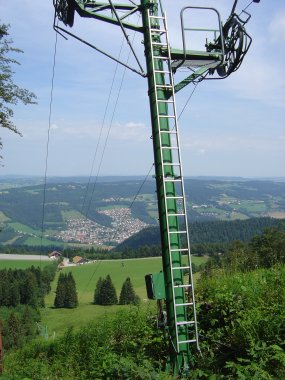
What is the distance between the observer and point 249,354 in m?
5.82

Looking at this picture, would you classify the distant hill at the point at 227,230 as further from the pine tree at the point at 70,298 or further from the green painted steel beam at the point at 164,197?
the green painted steel beam at the point at 164,197

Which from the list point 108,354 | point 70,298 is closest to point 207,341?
point 108,354

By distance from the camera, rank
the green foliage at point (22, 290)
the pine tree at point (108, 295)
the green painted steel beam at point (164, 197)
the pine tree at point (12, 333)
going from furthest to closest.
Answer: the green foliage at point (22, 290) < the pine tree at point (108, 295) < the pine tree at point (12, 333) < the green painted steel beam at point (164, 197)

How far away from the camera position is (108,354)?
7031 millimetres

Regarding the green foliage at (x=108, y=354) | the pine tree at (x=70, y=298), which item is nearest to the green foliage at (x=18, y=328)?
the pine tree at (x=70, y=298)

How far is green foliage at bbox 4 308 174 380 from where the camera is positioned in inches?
241

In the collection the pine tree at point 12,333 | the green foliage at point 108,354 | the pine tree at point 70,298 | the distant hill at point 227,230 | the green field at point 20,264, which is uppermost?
the distant hill at point 227,230

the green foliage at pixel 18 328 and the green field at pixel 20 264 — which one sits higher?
the green field at pixel 20 264

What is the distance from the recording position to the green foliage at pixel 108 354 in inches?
241

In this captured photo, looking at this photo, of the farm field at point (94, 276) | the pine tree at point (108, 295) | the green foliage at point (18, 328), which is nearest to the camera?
the green foliage at point (18, 328)

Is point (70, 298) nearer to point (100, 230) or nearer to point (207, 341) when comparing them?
point (207, 341)

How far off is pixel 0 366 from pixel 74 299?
210 ft

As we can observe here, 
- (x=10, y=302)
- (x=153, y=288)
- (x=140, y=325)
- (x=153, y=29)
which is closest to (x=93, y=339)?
(x=140, y=325)

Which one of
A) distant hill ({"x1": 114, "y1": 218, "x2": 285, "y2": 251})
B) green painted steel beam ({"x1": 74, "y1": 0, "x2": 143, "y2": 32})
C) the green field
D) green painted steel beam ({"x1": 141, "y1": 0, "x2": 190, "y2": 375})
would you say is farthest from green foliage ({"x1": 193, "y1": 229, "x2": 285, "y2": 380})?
distant hill ({"x1": 114, "y1": 218, "x2": 285, "y2": 251})
